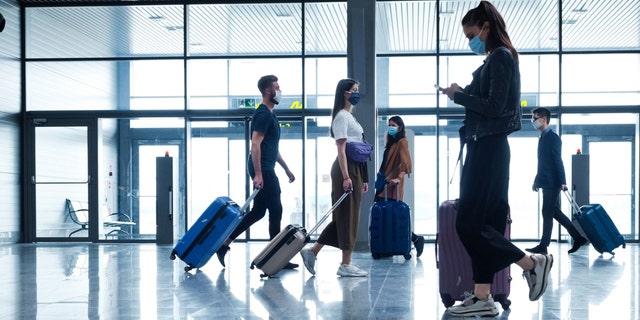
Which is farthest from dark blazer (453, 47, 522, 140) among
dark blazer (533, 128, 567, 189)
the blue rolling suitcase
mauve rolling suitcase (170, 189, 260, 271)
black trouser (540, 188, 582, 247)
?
black trouser (540, 188, 582, 247)

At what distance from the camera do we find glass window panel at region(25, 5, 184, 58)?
33.8 feet

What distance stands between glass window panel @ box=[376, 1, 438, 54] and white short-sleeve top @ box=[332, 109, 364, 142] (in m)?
4.89

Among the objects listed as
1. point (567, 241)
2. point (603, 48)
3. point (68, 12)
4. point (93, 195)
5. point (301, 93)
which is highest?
point (68, 12)

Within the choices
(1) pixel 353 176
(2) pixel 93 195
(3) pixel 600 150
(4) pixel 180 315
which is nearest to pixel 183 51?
(2) pixel 93 195

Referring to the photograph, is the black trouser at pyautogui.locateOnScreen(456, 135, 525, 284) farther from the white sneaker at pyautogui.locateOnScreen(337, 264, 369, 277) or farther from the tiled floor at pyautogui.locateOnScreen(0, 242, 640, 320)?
the white sneaker at pyautogui.locateOnScreen(337, 264, 369, 277)

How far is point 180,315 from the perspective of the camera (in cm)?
365

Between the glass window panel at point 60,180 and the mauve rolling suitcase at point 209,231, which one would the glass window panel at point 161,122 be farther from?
the mauve rolling suitcase at point 209,231

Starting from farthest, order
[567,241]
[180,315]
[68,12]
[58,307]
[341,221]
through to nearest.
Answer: [68,12]
[567,241]
[341,221]
[58,307]
[180,315]

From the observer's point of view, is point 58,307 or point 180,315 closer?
point 180,315

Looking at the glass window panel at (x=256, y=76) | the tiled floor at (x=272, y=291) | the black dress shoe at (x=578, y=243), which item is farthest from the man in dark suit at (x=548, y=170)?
the glass window panel at (x=256, y=76)

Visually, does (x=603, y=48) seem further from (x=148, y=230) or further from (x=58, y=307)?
(x=58, y=307)

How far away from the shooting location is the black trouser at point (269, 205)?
5.74 metres

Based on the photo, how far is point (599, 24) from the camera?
394 inches

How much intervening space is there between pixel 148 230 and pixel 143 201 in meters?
0.48
